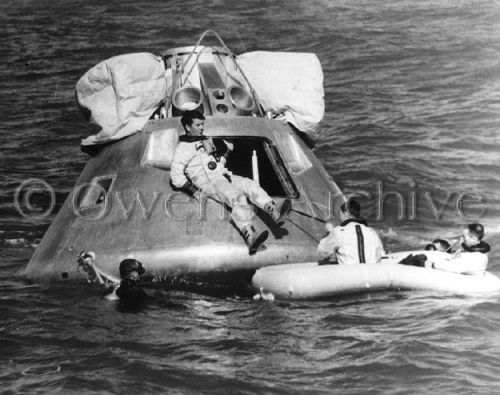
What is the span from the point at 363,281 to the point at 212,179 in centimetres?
228

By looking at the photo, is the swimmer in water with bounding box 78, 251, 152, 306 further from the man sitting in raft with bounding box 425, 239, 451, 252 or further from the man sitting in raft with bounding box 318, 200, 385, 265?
the man sitting in raft with bounding box 425, 239, 451, 252

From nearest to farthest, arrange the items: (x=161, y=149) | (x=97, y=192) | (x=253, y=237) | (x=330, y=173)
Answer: (x=253, y=237), (x=161, y=149), (x=97, y=192), (x=330, y=173)

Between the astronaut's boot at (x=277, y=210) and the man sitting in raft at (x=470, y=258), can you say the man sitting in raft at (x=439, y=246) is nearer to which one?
the man sitting in raft at (x=470, y=258)

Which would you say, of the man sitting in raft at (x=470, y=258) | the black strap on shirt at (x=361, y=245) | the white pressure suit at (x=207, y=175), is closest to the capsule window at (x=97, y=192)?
the white pressure suit at (x=207, y=175)

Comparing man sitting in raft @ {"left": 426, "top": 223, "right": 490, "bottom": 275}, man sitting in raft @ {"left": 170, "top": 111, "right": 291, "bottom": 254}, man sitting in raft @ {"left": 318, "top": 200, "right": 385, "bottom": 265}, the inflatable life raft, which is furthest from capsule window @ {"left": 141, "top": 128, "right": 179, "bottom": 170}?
man sitting in raft @ {"left": 426, "top": 223, "right": 490, "bottom": 275}

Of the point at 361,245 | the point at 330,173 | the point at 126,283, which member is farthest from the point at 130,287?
the point at 330,173

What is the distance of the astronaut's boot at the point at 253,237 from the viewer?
33.8 feet

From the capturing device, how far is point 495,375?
7.96 metres

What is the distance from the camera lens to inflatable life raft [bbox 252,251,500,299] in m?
9.82

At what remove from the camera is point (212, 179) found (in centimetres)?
1112

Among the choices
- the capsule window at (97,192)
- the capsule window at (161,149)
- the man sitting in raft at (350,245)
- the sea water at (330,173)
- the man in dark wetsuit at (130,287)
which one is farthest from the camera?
the capsule window at (97,192)

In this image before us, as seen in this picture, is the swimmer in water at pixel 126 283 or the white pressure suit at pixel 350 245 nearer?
the swimmer in water at pixel 126 283

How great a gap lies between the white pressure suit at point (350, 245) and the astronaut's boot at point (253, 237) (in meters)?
0.65

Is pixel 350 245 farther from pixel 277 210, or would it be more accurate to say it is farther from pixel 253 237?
pixel 253 237
